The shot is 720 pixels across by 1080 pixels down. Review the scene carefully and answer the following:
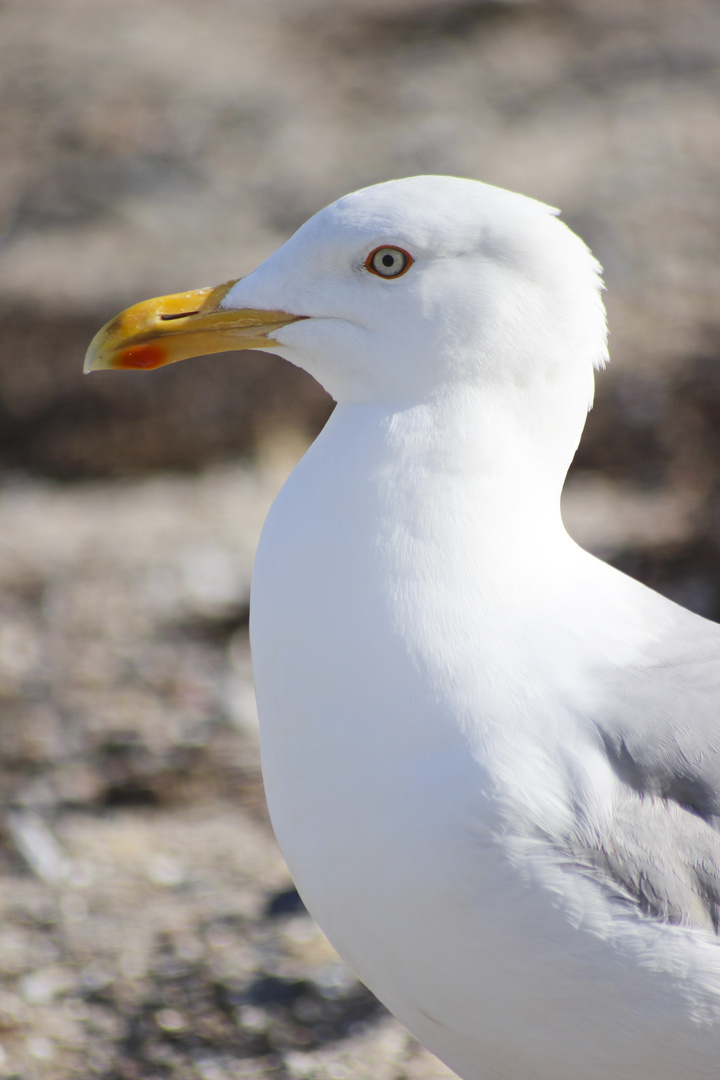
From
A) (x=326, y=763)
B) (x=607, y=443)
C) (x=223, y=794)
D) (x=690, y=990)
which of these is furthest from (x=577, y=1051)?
(x=607, y=443)

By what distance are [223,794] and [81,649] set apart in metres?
0.89

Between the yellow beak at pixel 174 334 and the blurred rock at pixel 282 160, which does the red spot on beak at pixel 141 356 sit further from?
the blurred rock at pixel 282 160

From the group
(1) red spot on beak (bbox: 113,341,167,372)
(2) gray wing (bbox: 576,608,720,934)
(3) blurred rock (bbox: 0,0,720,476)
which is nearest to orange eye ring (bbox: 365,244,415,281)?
(1) red spot on beak (bbox: 113,341,167,372)

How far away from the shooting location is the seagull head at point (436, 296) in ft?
5.31

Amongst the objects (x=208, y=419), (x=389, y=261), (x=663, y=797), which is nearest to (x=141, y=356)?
(x=389, y=261)

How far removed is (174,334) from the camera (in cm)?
176

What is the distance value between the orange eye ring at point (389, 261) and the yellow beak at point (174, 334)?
0.69ft

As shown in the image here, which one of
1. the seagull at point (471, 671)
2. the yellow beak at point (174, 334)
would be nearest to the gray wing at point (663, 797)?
the seagull at point (471, 671)

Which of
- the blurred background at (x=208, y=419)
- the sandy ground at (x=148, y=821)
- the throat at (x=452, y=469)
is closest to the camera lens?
the throat at (x=452, y=469)

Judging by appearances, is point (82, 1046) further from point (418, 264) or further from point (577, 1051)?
point (418, 264)

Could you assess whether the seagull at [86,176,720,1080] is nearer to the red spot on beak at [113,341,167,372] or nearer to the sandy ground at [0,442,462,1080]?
the red spot on beak at [113,341,167,372]

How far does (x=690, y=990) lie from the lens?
4.69 feet

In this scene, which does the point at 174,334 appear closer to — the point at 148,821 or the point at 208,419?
the point at 148,821

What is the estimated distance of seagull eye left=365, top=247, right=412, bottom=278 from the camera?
1.65 metres
